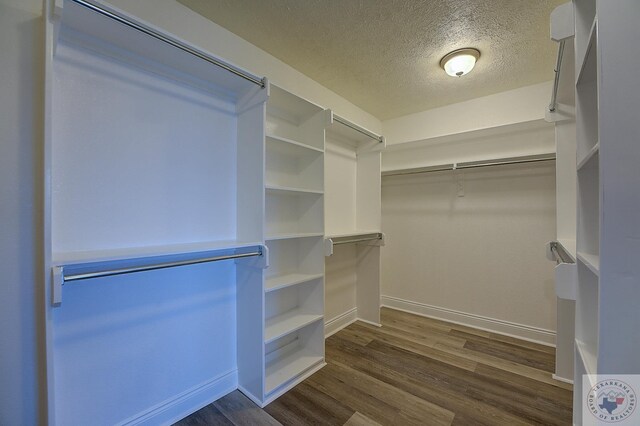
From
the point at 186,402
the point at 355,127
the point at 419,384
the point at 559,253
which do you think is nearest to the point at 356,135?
the point at 355,127

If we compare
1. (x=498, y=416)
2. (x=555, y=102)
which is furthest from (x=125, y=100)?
(x=498, y=416)

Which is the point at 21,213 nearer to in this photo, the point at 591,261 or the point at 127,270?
the point at 127,270

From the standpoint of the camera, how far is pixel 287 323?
2043mm

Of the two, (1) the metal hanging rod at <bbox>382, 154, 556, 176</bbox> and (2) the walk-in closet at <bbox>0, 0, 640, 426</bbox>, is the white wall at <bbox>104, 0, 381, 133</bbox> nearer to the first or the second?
(2) the walk-in closet at <bbox>0, 0, 640, 426</bbox>

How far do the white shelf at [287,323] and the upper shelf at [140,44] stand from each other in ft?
5.57

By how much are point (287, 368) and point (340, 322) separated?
1017mm

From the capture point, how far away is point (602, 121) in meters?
0.78

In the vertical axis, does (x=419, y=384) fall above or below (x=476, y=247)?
below

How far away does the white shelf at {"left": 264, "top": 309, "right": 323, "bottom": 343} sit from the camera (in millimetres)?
1856

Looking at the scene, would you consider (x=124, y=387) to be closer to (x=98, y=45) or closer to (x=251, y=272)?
(x=251, y=272)

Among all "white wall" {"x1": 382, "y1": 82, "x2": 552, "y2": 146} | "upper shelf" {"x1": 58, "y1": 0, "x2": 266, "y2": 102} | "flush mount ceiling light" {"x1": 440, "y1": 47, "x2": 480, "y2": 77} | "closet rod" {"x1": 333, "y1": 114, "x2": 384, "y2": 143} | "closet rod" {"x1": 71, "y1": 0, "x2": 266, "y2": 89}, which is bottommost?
"closet rod" {"x1": 333, "y1": 114, "x2": 384, "y2": 143}

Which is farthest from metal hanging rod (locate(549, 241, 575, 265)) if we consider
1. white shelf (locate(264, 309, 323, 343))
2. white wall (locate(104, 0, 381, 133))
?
white wall (locate(104, 0, 381, 133))

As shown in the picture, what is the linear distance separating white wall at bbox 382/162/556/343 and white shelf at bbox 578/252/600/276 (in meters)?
1.89

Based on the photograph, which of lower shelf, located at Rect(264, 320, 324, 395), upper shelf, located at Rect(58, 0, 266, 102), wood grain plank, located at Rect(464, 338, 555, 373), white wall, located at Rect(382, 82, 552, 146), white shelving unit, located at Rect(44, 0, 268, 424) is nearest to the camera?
upper shelf, located at Rect(58, 0, 266, 102)
